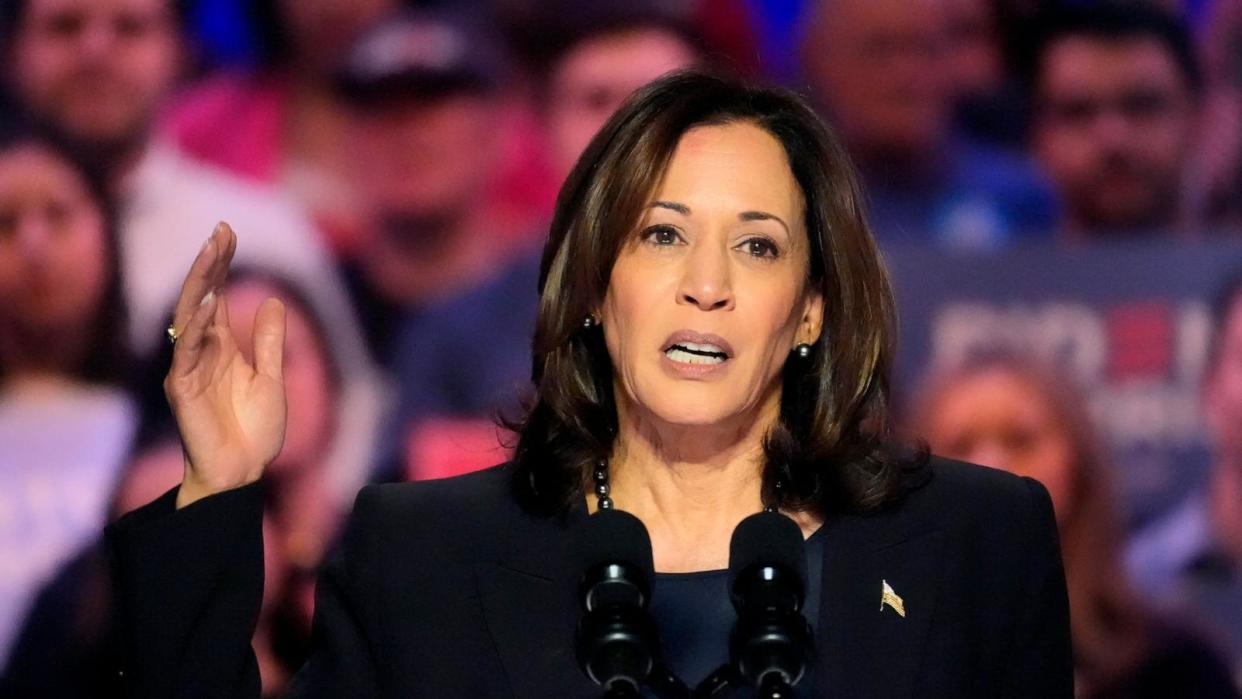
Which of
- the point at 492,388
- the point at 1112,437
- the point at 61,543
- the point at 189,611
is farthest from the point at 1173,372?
the point at 189,611

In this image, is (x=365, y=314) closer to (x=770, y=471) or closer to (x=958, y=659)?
(x=770, y=471)

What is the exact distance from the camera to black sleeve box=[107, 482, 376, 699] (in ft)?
7.56

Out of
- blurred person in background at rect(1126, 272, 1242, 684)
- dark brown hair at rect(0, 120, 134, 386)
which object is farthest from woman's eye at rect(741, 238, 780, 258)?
blurred person in background at rect(1126, 272, 1242, 684)

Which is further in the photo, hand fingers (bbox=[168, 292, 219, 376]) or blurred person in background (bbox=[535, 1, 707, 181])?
blurred person in background (bbox=[535, 1, 707, 181])

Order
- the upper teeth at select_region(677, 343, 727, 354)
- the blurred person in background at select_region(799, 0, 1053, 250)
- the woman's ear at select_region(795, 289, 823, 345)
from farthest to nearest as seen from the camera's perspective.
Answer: the blurred person in background at select_region(799, 0, 1053, 250) → the woman's ear at select_region(795, 289, 823, 345) → the upper teeth at select_region(677, 343, 727, 354)

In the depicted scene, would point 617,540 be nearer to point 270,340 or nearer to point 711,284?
point 711,284

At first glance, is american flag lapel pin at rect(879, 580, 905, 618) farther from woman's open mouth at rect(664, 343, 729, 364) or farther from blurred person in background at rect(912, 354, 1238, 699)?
blurred person in background at rect(912, 354, 1238, 699)

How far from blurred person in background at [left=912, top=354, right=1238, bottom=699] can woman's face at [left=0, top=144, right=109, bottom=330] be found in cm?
237

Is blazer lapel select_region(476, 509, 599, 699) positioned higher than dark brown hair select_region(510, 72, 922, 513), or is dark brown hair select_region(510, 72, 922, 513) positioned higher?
dark brown hair select_region(510, 72, 922, 513)

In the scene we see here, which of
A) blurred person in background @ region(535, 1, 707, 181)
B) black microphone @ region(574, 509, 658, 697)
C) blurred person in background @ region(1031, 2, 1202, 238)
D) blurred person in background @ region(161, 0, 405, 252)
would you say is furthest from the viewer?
blurred person in background @ region(1031, 2, 1202, 238)

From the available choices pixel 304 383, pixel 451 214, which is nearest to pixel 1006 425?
pixel 451 214

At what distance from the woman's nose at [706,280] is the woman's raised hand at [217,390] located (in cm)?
58

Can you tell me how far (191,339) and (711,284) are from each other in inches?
Result: 28.5

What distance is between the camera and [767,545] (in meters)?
2.38
